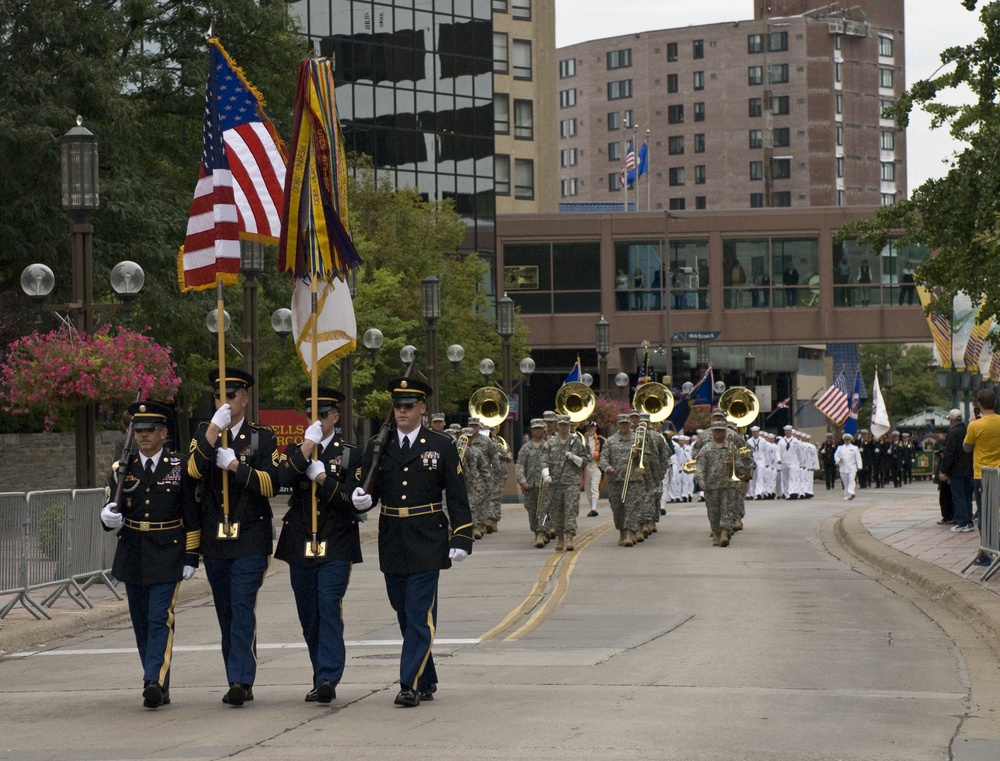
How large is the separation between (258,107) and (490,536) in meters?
16.3

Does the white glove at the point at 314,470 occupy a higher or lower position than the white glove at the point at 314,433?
lower

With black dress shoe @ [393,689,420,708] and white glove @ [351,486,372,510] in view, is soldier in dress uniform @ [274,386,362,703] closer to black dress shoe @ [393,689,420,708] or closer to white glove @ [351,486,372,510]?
white glove @ [351,486,372,510]

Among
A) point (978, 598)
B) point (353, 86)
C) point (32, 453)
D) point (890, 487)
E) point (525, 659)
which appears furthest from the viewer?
point (353, 86)

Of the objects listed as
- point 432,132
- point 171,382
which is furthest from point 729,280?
point 171,382

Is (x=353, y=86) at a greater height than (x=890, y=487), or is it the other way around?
(x=353, y=86)

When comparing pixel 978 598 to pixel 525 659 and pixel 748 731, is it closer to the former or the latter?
pixel 525 659

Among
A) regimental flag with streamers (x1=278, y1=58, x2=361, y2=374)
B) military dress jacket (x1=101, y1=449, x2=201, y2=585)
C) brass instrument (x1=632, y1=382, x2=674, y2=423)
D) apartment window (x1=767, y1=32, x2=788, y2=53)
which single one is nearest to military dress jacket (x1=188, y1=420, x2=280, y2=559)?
military dress jacket (x1=101, y1=449, x2=201, y2=585)

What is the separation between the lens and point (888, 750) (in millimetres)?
8648

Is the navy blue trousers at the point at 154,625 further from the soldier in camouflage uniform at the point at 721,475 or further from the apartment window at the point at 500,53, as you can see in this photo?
the apartment window at the point at 500,53

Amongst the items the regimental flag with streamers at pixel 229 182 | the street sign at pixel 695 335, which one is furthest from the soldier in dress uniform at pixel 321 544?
the street sign at pixel 695 335

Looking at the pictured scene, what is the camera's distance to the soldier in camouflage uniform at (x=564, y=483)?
24.5 metres

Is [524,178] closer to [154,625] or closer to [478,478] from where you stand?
[478,478]

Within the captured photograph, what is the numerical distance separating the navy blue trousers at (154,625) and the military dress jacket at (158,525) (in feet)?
0.30

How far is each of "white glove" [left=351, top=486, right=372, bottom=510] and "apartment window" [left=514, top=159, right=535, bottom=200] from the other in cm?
7400
